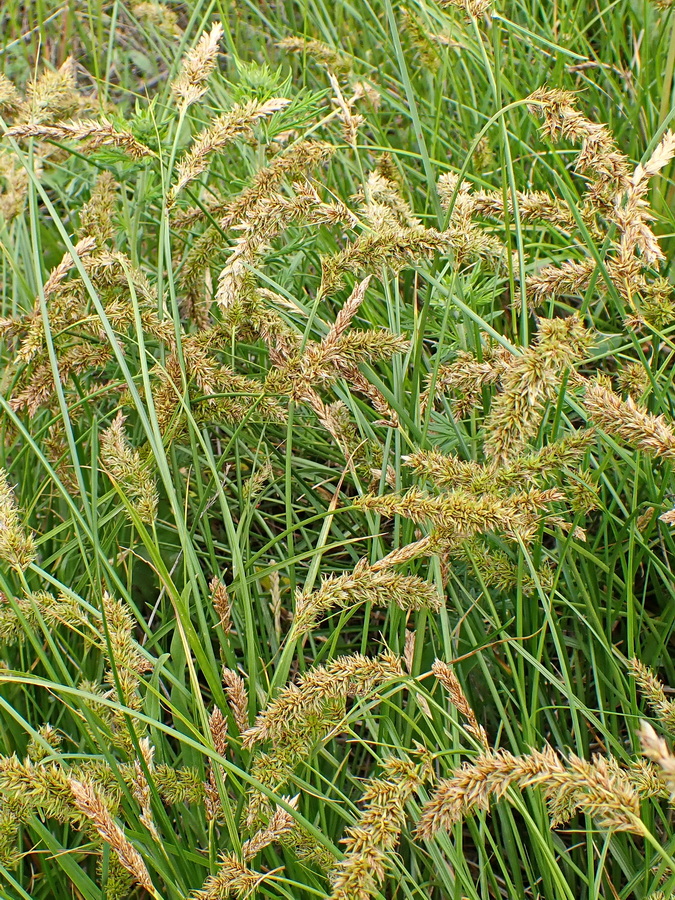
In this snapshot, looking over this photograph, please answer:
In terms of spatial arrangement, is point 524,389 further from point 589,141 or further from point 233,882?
point 233,882

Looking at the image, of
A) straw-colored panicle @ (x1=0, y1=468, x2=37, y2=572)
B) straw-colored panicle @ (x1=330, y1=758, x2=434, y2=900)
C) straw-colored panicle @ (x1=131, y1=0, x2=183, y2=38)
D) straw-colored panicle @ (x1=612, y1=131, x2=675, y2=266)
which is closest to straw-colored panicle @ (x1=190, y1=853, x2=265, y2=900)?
straw-colored panicle @ (x1=330, y1=758, x2=434, y2=900)

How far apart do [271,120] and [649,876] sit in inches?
64.7

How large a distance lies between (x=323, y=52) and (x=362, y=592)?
1.71 metres

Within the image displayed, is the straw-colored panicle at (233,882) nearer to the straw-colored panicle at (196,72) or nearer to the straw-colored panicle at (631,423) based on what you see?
the straw-colored panicle at (631,423)

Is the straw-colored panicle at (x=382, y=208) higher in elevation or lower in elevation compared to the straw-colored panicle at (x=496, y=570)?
higher

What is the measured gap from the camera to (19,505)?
1.78 meters

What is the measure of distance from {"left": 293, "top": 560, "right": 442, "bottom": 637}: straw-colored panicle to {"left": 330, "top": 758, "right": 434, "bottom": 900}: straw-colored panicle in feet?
0.76

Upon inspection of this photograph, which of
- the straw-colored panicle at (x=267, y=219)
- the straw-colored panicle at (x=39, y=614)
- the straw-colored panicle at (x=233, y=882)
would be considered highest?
the straw-colored panicle at (x=267, y=219)

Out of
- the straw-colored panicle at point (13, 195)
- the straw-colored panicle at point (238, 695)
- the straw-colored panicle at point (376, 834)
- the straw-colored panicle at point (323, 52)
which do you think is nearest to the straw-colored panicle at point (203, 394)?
the straw-colored panicle at point (238, 695)

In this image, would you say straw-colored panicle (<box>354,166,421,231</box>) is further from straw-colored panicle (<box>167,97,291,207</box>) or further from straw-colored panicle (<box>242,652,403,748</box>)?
straw-colored panicle (<box>242,652,403,748</box>)

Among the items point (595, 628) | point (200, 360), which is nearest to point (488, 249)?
point (200, 360)

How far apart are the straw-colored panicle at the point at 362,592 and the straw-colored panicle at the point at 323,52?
166 centimetres

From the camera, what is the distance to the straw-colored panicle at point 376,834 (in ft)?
2.85

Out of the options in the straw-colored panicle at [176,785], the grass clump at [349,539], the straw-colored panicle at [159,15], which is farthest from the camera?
the straw-colored panicle at [159,15]
